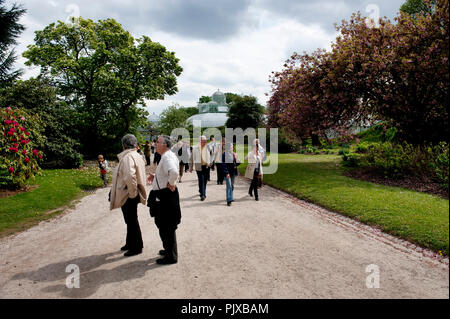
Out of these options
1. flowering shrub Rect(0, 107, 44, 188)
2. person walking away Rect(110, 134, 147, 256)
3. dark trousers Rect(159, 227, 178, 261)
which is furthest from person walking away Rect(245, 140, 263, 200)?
flowering shrub Rect(0, 107, 44, 188)

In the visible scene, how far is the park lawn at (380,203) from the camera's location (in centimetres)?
560

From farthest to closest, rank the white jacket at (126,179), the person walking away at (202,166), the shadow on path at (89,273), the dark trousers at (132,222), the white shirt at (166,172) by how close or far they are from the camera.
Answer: the person walking away at (202,166) → the dark trousers at (132,222) → the white jacket at (126,179) → the white shirt at (166,172) → the shadow on path at (89,273)

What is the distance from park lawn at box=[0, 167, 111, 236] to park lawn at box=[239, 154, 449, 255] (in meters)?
8.49

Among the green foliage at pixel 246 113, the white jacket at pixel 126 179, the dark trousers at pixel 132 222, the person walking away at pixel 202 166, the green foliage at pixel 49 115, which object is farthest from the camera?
the green foliage at pixel 246 113

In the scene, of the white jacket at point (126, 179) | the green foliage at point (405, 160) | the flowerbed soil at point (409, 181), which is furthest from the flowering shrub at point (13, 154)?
the green foliage at point (405, 160)

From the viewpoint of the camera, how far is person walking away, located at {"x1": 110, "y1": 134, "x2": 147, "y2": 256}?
4.84m

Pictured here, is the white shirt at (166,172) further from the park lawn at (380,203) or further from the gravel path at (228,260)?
the park lawn at (380,203)

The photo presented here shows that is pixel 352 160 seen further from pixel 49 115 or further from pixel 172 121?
pixel 172 121

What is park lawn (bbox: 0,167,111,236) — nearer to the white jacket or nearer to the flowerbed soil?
the white jacket

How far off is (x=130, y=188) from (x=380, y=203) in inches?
279

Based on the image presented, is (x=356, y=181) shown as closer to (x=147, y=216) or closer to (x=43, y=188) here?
(x=147, y=216)

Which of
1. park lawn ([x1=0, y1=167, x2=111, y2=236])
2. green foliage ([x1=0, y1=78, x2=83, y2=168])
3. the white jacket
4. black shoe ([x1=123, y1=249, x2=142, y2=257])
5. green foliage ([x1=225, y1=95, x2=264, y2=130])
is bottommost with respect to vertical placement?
black shoe ([x1=123, y1=249, x2=142, y2=257])

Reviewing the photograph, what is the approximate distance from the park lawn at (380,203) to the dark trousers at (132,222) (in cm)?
459
